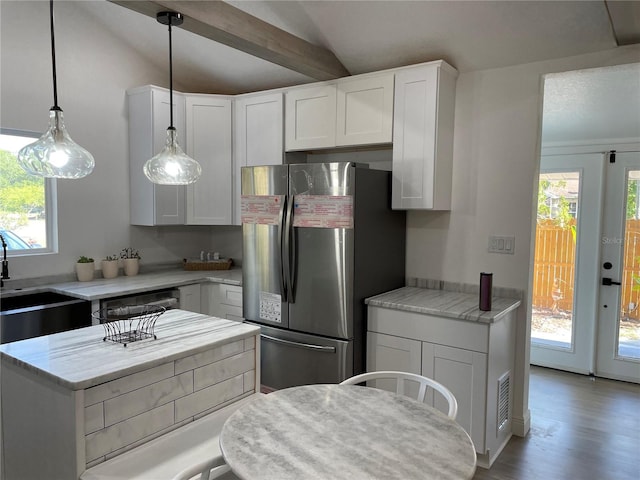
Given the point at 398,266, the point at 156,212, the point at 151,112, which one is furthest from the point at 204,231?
the point at 398,266

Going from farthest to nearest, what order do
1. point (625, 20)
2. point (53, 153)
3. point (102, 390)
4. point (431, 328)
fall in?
point (431, 328)
point (625, 20)
point (53, 153)
point (102, 390)

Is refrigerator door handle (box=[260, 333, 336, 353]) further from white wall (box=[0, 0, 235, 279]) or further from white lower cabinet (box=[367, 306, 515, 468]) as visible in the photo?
white wall (box=[0, 0, 235, 279])

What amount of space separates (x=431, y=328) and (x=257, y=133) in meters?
2.17

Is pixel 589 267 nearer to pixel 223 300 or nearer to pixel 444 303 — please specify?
pixel 444 303

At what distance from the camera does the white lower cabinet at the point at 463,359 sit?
8.50ft

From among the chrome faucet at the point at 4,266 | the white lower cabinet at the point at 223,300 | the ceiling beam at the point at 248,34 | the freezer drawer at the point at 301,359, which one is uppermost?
the ceiling beam at the point at 248,34

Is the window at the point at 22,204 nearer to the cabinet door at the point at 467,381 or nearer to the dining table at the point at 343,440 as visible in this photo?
the dining table at the point at 343,440

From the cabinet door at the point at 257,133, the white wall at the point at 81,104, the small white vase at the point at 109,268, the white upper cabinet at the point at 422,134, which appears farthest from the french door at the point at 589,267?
the small white vase at the point at 109,268

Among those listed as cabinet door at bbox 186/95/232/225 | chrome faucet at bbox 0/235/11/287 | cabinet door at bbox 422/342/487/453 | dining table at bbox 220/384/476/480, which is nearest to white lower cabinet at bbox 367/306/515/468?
cabinet door at bbox 422/342/487/453

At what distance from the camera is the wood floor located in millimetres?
2607

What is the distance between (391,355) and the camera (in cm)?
291

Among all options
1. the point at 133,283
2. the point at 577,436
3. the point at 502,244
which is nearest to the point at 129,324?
the point at 133,283

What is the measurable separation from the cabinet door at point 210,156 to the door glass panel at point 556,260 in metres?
2.88

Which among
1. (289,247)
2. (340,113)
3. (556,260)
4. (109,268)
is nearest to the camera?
(289,247)
